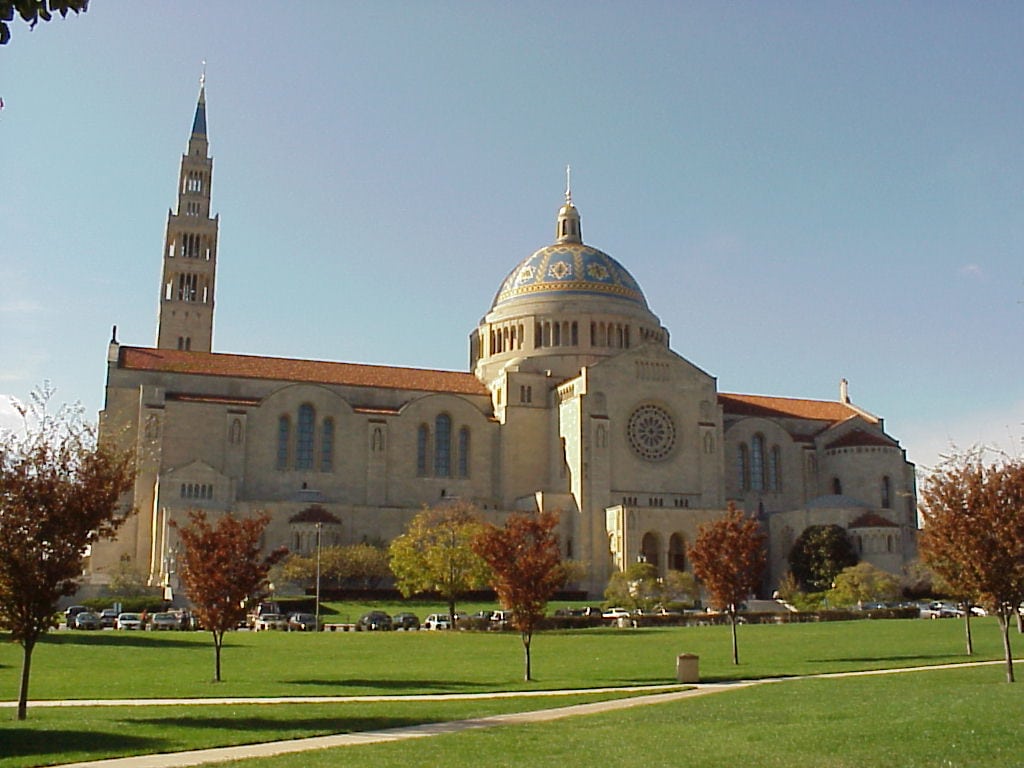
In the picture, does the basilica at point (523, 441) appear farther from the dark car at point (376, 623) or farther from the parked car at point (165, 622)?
the dark car at point (376, 623)

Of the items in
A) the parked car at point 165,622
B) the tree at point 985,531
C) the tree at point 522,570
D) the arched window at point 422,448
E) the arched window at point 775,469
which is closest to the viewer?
the tree at point 985,531

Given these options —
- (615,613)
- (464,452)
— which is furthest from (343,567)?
(464,452)

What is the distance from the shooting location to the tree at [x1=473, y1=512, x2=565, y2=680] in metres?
33.0

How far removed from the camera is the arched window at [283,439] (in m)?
88.7

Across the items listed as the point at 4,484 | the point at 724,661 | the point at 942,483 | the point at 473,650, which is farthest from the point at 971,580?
the point at 4,484

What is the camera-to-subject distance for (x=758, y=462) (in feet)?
333

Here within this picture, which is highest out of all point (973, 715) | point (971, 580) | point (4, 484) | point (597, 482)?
point (597, 482)

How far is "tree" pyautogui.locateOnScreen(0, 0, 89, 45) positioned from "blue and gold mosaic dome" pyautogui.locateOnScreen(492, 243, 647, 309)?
95.6 meters

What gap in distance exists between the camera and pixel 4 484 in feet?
71.3

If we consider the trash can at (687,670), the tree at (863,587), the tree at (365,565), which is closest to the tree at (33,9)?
the trash can at (687,670)

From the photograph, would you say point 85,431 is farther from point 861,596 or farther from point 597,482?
point 597,482

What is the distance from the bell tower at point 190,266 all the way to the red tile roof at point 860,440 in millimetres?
59154

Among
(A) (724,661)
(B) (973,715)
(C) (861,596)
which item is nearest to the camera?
(B) (973,715)

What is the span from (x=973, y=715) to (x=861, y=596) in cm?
5478
